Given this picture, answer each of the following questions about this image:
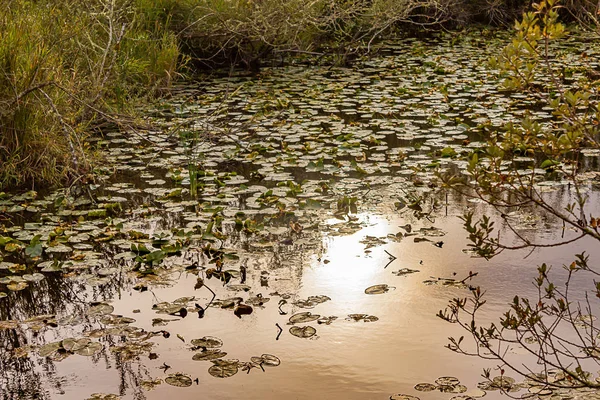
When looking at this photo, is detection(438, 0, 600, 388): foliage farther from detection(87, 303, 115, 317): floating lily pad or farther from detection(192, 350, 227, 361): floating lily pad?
detection(87, 303, 115, 317): floating lily pad

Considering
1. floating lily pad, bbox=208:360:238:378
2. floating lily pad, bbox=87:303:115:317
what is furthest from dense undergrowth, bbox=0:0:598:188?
floating lily pad, bbox=208:360:238:378

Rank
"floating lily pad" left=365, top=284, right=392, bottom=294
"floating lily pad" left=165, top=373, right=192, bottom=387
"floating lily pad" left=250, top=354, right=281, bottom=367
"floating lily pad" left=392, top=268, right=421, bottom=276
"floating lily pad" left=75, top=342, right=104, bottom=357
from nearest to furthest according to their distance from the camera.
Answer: "floating lily pad" left=165, top=373, right=192, bottom=387 → "floating lily pad" left=250, top=354, right=281, bottom=367 → "floating lily pad" left=75, top=342, right=104, bottom=357 → "floating lily pad" left=365, top=284, right=392, bottom=294 → "floating lily pad" left=392, top=268, right=421, bottom=276

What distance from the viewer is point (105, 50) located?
260 inches

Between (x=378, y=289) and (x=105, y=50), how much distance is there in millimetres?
3610

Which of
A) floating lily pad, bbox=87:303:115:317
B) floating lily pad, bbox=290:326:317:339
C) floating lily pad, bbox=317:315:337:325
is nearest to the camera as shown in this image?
floating lily pad, bbox=290:326:317:339

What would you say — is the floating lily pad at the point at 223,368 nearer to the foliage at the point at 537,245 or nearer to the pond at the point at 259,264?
the pond at the point at 259,264

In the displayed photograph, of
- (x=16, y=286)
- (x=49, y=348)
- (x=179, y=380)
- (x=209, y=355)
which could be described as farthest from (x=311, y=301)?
(x=16, y=286)

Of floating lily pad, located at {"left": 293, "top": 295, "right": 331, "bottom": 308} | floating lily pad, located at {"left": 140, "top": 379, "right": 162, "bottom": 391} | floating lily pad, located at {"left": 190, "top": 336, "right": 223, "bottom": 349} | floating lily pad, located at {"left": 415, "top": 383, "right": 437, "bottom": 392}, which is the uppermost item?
floating lily pad, located at {"left": 293, "top": 295, "right": 331, "bottom": 308}

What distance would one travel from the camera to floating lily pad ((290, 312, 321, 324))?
12.3 feet

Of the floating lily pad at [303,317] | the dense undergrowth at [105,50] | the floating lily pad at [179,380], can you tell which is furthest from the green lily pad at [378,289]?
the dense undergrowth at [105,50]

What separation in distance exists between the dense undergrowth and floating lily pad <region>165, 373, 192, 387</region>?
2.76 m

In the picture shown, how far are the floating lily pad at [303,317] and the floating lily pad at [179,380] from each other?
0.65 meters

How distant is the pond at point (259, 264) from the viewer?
3.33 meters

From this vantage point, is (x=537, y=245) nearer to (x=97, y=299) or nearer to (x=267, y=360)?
(x=267, y=360)
